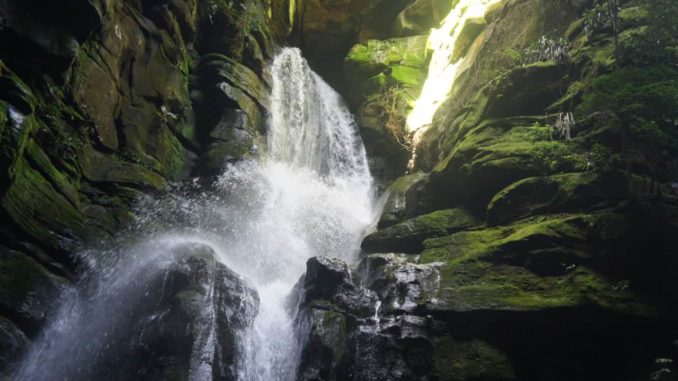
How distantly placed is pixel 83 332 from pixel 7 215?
2380mm

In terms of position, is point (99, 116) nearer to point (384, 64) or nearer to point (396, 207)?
point (396, 207)

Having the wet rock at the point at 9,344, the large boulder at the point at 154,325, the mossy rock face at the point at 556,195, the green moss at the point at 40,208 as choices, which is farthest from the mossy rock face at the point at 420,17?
the wet rock at the point at 9,344

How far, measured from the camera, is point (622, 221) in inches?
293

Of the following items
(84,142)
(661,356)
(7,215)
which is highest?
(84,142)

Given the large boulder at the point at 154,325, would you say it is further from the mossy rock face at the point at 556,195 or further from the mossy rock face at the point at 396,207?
the mossy rock face at the point at 556,195

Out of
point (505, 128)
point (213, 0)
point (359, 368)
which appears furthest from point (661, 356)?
point (213, 0)

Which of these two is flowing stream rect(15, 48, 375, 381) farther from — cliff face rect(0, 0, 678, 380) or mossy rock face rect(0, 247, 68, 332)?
cliff face rect(0, 0, 678, 380)

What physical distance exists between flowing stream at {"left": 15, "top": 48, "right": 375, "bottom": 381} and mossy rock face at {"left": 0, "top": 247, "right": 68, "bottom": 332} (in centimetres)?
31

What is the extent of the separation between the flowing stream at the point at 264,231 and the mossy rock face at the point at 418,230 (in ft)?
5.88

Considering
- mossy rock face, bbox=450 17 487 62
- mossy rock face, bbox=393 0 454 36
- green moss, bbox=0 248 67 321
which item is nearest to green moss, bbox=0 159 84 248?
green moss, bbox=0 248 67 321

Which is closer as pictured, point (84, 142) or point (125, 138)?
point (84, 142)

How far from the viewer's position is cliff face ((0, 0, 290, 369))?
7.45 m

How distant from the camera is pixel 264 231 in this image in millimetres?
12320

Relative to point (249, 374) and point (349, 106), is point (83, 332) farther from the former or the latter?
point (349, 106)
